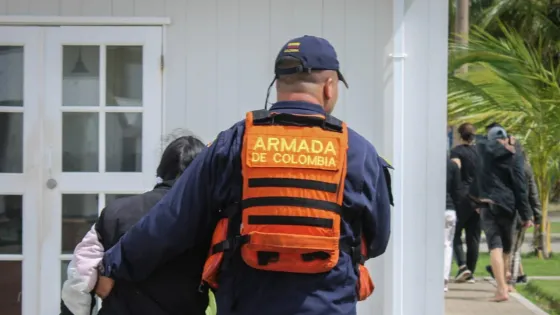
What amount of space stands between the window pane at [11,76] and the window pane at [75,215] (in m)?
0.66

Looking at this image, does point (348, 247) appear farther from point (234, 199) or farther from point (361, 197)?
point (234, 199)

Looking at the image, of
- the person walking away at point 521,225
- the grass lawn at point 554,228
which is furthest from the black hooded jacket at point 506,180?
the grass lawn at point 554,228

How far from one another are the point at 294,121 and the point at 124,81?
2.82 meters

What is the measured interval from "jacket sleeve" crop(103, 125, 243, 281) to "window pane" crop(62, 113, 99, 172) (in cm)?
246

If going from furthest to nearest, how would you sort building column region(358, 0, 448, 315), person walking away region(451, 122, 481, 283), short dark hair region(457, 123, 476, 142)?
1. short dark hair region(457, 123, 476, 142)
2. person walking away region(451, 122, 481, 283)
3. building column region(358, 0, 448, 315)

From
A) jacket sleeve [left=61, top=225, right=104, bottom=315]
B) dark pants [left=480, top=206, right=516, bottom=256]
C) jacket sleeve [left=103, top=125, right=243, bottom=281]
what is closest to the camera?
jacket sleeve [left=103, top=125, right=243, bottom=281]

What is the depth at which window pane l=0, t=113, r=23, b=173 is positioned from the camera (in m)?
5.33

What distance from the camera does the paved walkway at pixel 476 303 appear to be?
8.73m

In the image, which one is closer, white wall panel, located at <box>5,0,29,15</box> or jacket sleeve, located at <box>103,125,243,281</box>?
jacket sleeve, located at <box>103,125,243,281</box>

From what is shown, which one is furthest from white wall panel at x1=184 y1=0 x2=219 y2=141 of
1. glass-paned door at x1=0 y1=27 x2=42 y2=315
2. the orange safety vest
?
the orange safety vest

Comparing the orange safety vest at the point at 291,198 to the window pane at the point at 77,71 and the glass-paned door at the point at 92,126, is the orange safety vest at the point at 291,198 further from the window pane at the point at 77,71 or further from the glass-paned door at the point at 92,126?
the window pane at the point at 77,71

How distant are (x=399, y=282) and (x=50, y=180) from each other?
2165mm

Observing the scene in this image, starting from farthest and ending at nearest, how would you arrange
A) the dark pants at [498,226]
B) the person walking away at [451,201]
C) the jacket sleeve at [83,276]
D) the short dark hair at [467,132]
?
the short dark hair at [467,132], the person walking away at [451,201], the dark pants at [498,226], the jacket sleeve at [83,276]

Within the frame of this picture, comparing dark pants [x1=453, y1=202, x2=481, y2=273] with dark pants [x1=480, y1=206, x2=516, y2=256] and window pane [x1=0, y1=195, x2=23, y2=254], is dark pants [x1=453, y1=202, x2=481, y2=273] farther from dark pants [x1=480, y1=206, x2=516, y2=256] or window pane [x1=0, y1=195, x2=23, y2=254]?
window pane [x1=0, y1=195, x2=23, y2=254]
